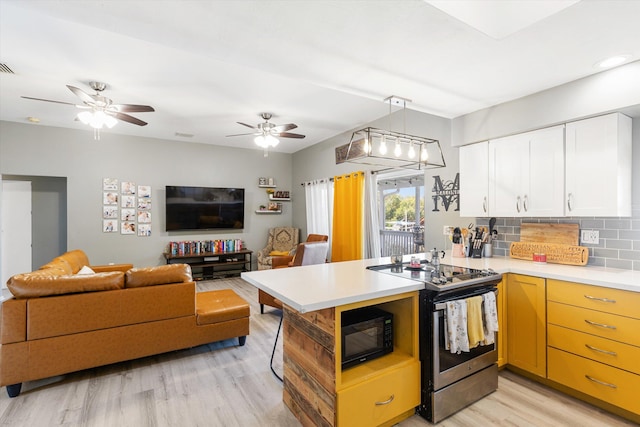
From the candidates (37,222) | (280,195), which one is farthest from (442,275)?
(37,222)

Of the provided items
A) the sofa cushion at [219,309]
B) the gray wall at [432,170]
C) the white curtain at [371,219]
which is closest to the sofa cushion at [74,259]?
the sofa cushion at [219,309]

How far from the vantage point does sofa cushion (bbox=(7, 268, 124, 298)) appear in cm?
227

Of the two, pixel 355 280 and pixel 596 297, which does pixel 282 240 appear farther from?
pixel 596 297

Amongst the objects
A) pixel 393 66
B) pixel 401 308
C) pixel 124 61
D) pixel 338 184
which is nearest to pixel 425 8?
pixel 393 66

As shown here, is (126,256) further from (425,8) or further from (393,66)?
(425,8)

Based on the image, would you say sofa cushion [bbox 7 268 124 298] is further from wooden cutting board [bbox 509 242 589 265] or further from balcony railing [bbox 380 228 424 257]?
wooden cutting board [bbox 509 242 589 265]

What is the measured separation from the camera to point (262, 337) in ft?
11.0

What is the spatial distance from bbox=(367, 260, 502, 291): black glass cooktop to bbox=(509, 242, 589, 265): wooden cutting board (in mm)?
744

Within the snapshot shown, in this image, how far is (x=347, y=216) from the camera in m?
5.02

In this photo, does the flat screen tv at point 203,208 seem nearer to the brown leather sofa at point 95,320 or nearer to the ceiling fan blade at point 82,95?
the ceiling fan blade at point 82,95

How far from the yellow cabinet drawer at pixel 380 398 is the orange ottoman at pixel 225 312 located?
1.70 meters

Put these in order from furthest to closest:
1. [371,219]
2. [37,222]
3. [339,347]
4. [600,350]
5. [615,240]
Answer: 1. [37,222]
2. [371,219]
3. [615,240]
4. [600,350]
5. [339,347]

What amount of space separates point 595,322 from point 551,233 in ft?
3.06

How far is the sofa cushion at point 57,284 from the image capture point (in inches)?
89.4
